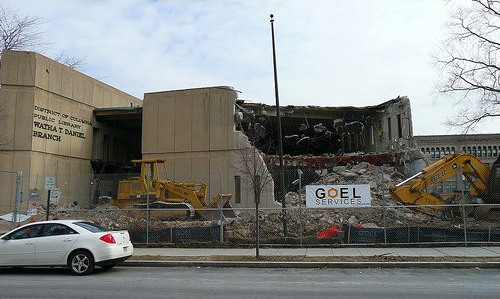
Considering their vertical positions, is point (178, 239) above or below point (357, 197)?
below

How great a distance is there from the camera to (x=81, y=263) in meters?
10.9

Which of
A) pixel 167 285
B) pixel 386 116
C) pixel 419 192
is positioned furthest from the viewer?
pixel 386 116

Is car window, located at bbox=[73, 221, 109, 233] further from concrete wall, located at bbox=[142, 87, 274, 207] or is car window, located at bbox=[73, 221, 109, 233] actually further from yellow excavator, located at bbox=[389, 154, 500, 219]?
concrete wall, located at bbox=[142, 87, 274, 207]

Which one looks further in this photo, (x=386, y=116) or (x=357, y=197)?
(x=386, y=116)

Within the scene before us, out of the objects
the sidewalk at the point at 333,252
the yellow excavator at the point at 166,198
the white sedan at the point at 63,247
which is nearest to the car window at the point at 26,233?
the white sedan at the point at 63,247

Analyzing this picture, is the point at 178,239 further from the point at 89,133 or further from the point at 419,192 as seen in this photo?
the point at 89,133

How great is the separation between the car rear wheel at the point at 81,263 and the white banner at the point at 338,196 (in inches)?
306

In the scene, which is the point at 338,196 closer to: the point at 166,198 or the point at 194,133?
the point at 166,198

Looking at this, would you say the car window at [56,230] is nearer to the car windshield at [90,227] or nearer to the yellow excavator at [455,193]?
the car windshield at [90,227]

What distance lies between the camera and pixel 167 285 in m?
9.44

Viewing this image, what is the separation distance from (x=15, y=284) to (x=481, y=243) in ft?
45.9

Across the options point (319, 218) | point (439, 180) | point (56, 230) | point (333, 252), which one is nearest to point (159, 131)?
point (319, 218)

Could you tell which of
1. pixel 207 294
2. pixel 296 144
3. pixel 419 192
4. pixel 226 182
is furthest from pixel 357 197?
pixel 296 144

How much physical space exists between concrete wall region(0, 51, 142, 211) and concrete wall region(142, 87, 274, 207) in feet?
18.2
